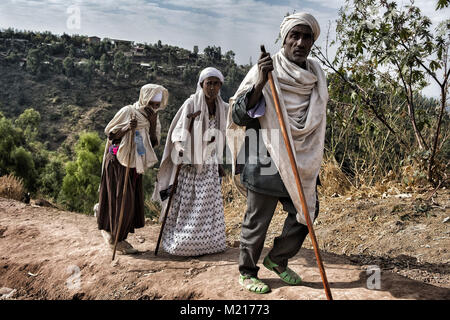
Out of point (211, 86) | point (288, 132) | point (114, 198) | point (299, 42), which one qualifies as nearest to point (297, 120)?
point (288, 132)

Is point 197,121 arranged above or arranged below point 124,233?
above

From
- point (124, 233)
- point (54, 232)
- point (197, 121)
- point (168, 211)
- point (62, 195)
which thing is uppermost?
point (197, 121)

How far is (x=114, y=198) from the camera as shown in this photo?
426 centimetres

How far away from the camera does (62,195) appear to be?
2752 centimetres

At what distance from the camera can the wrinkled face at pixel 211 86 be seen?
396 centimetres

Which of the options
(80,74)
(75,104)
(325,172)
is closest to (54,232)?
(325,172)

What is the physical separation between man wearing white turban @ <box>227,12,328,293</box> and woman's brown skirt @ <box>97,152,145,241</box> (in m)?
1.79

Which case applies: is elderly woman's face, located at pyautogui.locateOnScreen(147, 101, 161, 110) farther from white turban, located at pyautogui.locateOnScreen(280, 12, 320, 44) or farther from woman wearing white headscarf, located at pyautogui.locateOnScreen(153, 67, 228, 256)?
white turban, located at pyautogui.locateOnScreen(280, 12, 320, 44)

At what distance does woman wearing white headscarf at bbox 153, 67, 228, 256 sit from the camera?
13.1 feet

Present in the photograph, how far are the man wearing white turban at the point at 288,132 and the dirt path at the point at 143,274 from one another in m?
0.39

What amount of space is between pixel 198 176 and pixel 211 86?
36.5 inches

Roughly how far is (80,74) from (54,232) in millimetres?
47942

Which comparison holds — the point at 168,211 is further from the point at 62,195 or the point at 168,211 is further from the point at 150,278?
the point at 62,195
